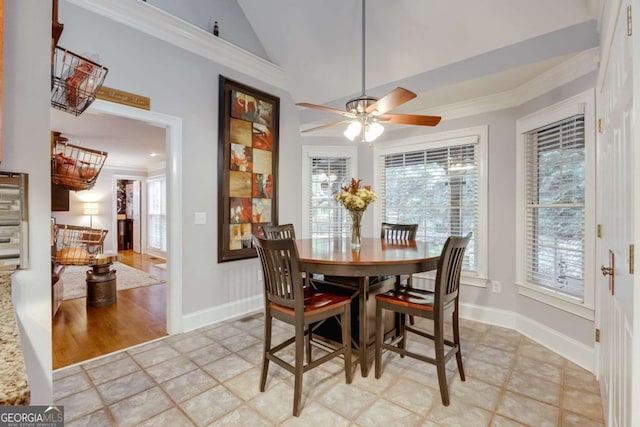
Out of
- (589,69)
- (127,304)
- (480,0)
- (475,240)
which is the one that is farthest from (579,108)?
(127,304)

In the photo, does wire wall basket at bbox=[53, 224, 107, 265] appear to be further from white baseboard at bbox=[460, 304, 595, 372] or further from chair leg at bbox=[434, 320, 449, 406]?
white baseboard at bbox=[460, 304, 595, 372]

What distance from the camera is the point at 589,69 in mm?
2336

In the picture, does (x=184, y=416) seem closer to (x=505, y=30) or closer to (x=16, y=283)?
(x=16, y=283)

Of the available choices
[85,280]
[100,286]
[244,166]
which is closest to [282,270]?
[244,166]

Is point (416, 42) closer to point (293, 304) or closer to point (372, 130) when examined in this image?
point (372, 130)

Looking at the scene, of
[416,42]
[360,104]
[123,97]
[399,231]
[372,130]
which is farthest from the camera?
[399,231]

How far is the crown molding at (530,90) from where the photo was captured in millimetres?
2334

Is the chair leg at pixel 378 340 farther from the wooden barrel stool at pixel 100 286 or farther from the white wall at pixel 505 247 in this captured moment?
the wooden barrel stool at pixel 100 286

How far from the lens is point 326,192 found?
14.6 ft

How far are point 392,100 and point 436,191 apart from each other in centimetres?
198

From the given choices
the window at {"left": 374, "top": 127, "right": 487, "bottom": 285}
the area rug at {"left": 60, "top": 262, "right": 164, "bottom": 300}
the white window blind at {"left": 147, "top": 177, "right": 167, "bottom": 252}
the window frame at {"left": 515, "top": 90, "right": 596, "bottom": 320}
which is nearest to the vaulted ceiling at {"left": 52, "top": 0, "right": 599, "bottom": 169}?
the window frame at {"left": 515, "top": 90, "right": 596, "bottom": 320}

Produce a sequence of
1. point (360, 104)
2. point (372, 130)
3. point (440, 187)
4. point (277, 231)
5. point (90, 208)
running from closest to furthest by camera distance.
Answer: point (360, 104)
point (372, 130)
point (277, 231)
point (440, 187)
point (90, 208)

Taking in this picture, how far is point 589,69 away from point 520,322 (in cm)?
228

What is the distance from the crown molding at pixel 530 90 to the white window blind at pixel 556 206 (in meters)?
0.33
